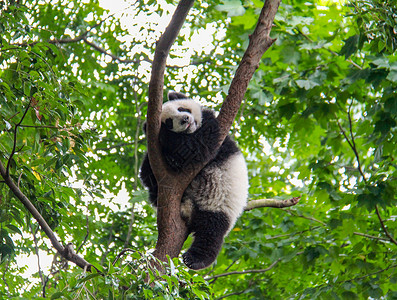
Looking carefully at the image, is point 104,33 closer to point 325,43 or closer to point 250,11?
point 250,11

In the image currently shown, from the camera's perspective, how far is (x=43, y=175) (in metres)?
2.81

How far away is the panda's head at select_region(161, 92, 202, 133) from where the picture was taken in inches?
155

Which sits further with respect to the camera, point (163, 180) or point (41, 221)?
point (163, 180)

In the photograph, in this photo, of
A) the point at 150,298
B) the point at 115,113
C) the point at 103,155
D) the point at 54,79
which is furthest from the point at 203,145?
the point at 115,113

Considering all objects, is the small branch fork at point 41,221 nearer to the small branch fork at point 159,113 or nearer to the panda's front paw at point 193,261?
the small branch fork at point 159,113

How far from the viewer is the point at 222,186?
12.5 ft

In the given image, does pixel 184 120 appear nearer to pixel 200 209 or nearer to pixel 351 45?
pixel 200 209

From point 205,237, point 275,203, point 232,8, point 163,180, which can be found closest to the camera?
point 163,180

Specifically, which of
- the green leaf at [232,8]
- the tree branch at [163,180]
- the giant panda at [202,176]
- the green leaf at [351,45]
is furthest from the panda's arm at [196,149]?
the green leaf at [351,45]

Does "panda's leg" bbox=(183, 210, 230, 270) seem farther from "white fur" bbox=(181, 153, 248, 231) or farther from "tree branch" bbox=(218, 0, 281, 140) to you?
"tree branch" bbox=(218, 0, 281, 140)

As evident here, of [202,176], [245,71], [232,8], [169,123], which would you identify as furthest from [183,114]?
[232,8]

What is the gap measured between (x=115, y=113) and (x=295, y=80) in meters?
3.49

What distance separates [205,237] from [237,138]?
3.38 m

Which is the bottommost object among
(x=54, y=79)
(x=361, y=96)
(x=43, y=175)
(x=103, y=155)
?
(x=43, y=175)
